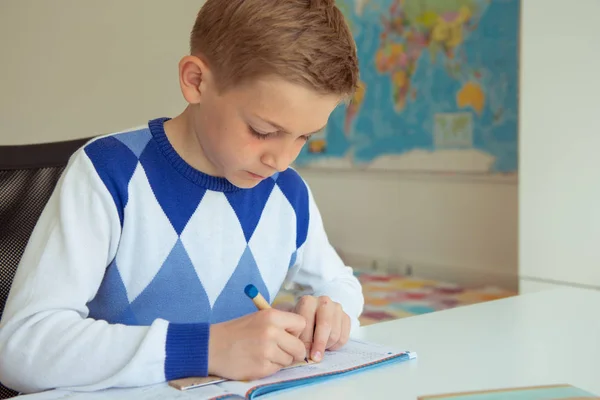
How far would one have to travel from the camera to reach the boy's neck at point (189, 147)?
102 centimetres

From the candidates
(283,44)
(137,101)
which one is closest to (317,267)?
(283,44)

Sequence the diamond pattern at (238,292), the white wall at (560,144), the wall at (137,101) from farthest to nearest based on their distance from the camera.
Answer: the wall at (137,101) < the white wall at (560,144) < the diamond pattern at (238,292)

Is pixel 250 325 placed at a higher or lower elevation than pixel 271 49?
lower

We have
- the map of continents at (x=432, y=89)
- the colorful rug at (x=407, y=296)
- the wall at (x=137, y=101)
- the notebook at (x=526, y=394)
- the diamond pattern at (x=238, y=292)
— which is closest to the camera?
the notebook at (x=526, y=394)

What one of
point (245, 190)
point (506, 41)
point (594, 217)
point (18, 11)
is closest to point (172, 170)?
point (245, 190)

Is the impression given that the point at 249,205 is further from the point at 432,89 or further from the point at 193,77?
the point at 432,89

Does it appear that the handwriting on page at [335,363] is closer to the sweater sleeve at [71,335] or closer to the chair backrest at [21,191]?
the sweater sleeve at [71,335]

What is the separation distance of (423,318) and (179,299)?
0.36 meters

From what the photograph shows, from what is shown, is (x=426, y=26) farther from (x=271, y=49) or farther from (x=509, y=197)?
(x=271, y=49)

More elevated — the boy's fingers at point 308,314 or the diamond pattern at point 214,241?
the diamond pattern at point 214,241

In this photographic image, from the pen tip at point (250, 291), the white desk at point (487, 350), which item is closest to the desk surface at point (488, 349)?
the white desk at point (487, 350)

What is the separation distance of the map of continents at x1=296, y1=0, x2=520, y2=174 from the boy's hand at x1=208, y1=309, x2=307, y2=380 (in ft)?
8.05

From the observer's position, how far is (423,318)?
3.52 ft

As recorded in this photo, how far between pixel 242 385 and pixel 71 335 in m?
0.19
